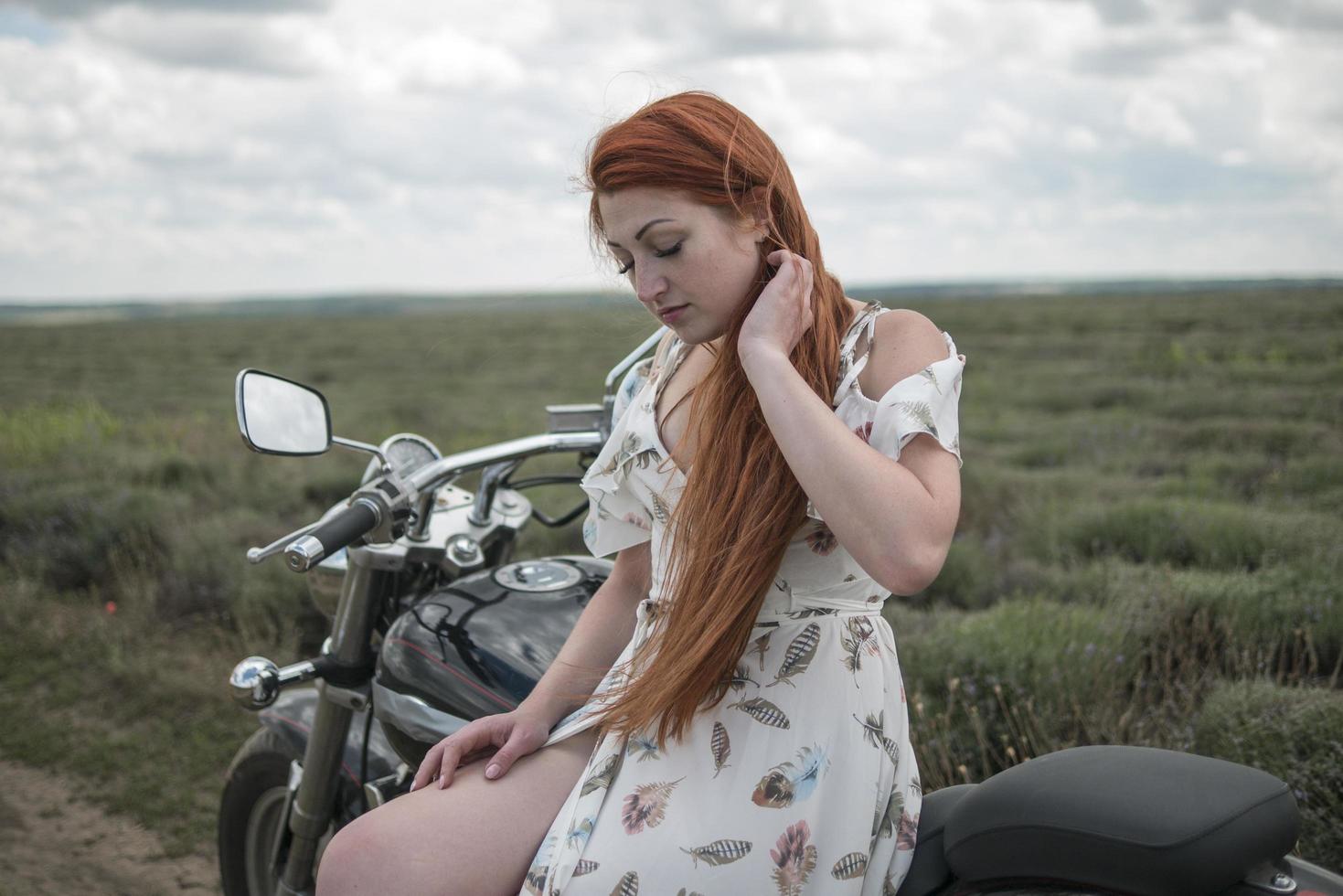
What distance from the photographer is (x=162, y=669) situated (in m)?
5.19

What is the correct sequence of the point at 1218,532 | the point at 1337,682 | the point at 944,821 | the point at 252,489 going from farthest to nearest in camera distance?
1. the point at 252,489
2. the point at 1218,532
3. the point at 1337,682
4. the point at 944,821

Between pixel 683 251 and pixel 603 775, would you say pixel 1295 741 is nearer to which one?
pixel 603 775

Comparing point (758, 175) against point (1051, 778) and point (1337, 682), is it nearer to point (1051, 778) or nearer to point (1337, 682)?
point (1051, 778)

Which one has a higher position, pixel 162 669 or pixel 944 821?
pixel 944 821

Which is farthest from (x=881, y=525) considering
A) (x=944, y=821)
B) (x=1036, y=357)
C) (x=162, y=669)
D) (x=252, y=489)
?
(x=1036, y=357)

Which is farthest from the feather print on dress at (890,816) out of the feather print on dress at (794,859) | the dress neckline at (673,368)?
the dress neckline at (673,368)

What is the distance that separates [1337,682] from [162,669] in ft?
16.5

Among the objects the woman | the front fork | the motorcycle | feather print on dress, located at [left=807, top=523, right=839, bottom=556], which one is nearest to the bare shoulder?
the woman

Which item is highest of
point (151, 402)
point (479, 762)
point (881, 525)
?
point (881, 525)

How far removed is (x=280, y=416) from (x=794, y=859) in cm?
120

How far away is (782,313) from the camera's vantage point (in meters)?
1.62

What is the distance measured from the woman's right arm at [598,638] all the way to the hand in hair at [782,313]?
1.69 feet

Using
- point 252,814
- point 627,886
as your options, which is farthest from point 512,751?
point 252,814

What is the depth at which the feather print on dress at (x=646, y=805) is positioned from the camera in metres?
1.53
